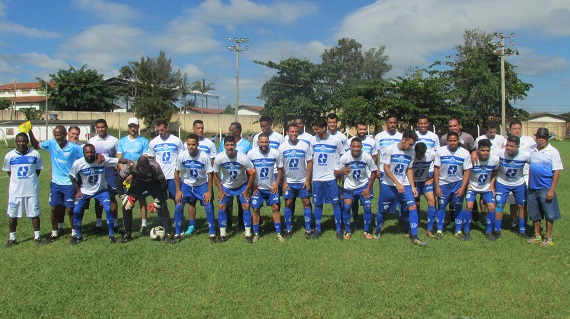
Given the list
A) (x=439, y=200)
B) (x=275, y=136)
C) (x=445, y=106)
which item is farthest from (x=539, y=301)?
(x=445, y=106)

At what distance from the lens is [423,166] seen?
780 centimetres

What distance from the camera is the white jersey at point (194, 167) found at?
7.66 metres

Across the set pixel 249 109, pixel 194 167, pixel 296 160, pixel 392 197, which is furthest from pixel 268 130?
pixel 249 109

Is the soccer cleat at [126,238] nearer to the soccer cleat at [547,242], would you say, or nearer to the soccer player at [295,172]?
the soccer player at [295,172]

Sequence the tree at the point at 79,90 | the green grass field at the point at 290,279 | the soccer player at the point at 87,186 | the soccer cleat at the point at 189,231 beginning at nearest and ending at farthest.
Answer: the green grass field at the point at 290,279
the soccer player at the point at 87,186
the soccer cleat at the point at 189,231
the tree at the point at 79,90

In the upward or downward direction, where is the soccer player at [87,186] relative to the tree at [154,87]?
downward

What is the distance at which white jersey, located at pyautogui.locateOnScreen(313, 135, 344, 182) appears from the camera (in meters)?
7.83

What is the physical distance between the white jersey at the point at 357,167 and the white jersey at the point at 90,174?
4.26 m

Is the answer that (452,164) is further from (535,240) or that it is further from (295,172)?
(295,172)

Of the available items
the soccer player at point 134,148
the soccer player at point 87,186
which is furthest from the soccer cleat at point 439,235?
the soccer player at point 87,186

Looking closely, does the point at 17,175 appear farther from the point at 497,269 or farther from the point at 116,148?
the point at 497,269

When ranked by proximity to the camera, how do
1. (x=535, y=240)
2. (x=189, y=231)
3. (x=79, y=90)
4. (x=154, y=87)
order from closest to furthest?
(x=535, y=240)
(x=189, y=231)
(x=154, y=87)
(x=79, y=90)

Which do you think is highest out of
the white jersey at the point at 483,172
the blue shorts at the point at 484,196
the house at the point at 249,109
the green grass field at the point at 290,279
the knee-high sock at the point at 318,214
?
the house at the point at 249,109

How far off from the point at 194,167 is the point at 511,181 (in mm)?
5717
